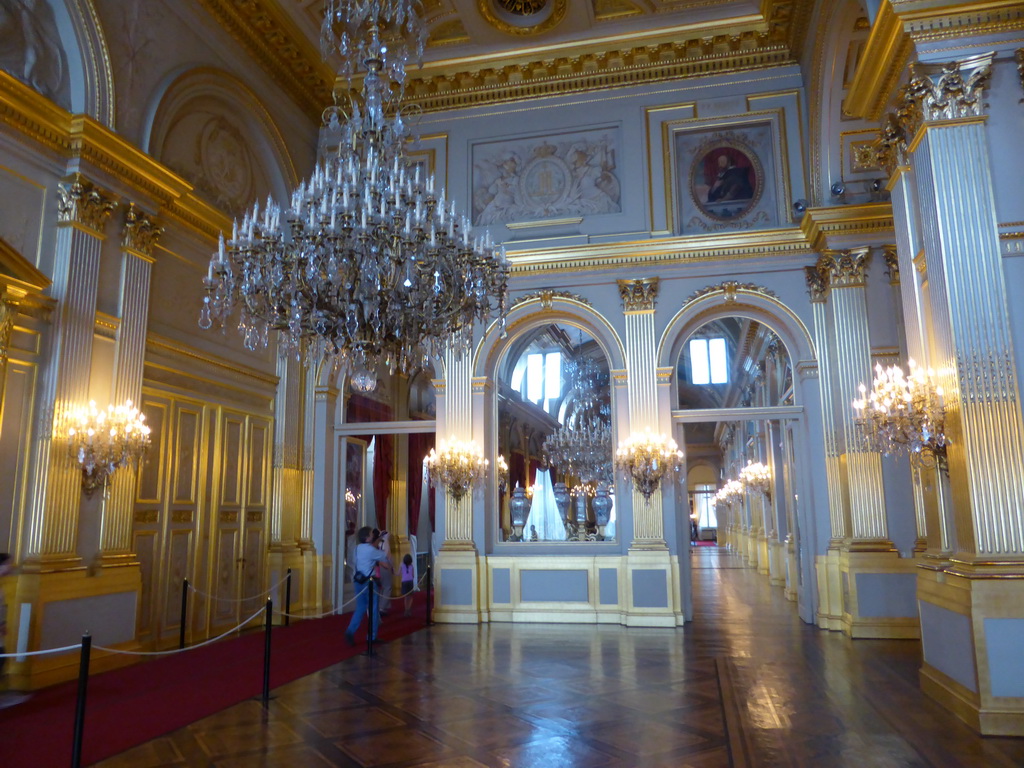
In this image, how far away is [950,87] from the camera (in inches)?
219

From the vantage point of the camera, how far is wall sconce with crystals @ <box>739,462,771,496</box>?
16.7 meters

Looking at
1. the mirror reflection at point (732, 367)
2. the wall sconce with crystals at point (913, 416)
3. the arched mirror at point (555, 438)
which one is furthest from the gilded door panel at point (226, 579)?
the mirror reflection at point (732, 367)

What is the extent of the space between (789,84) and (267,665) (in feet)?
32.8

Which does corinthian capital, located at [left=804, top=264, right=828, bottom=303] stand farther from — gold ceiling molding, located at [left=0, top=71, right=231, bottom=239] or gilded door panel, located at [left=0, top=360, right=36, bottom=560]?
gilded door panel, located at [left=0, top=360, right=36, bottom=560]

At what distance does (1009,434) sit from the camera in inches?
200

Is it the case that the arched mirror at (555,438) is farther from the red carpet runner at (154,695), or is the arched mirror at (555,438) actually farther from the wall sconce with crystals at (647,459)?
the red carpet runner at (154,695)

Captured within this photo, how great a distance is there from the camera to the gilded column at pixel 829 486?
9.36 meters

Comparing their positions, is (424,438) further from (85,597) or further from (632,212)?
(85,597)

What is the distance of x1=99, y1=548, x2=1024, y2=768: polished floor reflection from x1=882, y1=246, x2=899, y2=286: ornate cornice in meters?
4.39

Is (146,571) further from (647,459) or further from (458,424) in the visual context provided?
(647,459)

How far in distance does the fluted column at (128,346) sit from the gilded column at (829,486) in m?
7.93

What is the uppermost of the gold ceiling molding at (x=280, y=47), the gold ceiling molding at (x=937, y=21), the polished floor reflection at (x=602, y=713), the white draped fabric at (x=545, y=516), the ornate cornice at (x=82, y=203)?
the gold ceiling molding at (x=280, y=47)

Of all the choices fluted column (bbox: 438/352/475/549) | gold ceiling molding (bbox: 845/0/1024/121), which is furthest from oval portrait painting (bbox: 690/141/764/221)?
gold ceiling molding (bbox: 845/0/1024/121)

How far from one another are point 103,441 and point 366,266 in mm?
3645
